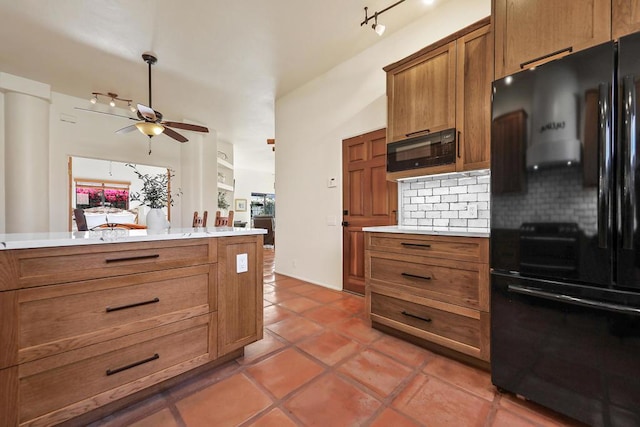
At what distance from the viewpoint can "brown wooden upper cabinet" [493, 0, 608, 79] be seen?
1290 millimetres

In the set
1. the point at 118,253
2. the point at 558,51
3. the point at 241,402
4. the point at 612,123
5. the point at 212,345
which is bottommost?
the point at 241,402

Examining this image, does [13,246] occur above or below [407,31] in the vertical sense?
below

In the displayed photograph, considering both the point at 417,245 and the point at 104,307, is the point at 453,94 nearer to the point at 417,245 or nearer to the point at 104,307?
the point at 417,245

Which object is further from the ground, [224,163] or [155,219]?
[224,163]

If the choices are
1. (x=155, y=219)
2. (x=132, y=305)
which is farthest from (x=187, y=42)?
(x=132, y=305)

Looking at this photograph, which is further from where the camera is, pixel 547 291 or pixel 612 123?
pixel 547 291

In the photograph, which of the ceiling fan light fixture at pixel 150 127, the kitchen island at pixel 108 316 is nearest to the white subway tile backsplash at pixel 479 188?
the kitchen island at pixel 108 316

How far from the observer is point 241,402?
1.39m

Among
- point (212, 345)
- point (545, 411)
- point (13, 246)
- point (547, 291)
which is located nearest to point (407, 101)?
point (547, 291)

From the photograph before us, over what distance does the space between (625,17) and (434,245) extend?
1.46 meters

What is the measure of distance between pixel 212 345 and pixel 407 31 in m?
3.49

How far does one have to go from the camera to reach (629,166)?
1089 millimetres

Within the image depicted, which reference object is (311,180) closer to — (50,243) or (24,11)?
(50,243)

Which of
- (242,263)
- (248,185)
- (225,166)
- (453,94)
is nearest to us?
(242,263)
